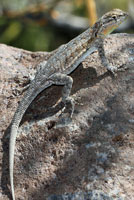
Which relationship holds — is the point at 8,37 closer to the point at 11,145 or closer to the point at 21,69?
the point at 21,69

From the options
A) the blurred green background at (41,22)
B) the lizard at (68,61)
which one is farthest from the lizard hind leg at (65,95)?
the blurred green background at (41,22)

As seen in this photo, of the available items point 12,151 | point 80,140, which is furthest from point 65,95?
point 12,151

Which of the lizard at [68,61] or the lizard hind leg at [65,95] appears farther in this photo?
the lizard at [68,61]

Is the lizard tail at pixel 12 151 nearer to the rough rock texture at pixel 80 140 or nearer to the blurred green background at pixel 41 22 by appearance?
the rough rock texture at pixel 80 140

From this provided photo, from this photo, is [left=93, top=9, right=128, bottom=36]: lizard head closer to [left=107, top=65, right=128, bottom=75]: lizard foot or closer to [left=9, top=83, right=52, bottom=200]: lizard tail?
[left=107, top=65, right=128, bottom=75]: lizard foot

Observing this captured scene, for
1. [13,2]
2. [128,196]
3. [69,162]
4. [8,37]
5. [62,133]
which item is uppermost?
[13,2]

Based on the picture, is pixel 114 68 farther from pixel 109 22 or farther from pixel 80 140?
pixel 80 140

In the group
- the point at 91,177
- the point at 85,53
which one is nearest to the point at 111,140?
the point at 91,177
